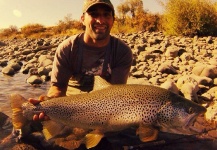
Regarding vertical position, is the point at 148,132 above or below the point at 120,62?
below

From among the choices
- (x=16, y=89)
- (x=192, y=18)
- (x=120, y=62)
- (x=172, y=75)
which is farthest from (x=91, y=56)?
(x=192, y=18)

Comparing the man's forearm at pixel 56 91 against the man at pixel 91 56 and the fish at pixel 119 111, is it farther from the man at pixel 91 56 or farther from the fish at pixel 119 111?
the fish at pixel 119 111

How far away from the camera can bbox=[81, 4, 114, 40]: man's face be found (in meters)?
3.70

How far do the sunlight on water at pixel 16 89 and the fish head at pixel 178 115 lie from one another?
358cm

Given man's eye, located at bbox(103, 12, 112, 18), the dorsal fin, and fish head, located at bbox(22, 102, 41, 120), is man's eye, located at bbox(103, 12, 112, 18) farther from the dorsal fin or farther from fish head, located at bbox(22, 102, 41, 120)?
fish head, located at bbox(22, 102, 41, 120)

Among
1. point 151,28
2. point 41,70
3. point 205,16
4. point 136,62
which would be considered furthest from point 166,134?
point 151,28

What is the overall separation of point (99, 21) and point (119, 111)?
4.57ft

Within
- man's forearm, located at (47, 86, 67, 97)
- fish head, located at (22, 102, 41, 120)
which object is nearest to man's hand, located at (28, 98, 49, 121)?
fish head, located at (22, 102, 41, 120)

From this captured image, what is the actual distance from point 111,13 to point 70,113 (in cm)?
151

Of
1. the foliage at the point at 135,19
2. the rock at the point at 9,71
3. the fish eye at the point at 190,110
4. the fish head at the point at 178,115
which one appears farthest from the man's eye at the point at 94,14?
the foliage at the point at 135,19

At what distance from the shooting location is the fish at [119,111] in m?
2.59

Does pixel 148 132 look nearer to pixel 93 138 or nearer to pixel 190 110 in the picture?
pixel 190 110

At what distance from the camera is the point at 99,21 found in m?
3.68

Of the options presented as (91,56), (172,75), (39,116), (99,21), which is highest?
(99,21)
